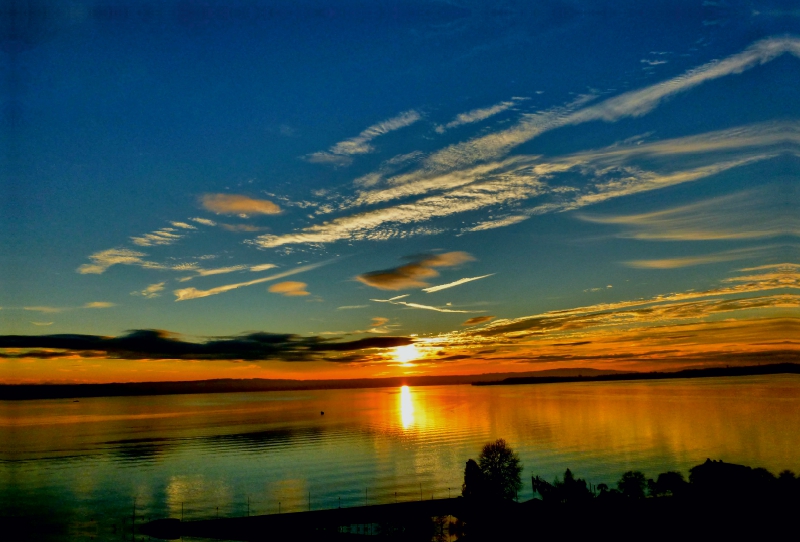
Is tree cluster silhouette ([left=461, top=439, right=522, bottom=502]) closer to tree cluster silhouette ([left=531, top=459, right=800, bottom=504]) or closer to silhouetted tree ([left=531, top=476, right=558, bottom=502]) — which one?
silhouetted tree ([left=531, top=476, right=558, bottom=502])

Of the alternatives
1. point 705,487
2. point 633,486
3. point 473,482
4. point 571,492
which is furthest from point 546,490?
point 705,487

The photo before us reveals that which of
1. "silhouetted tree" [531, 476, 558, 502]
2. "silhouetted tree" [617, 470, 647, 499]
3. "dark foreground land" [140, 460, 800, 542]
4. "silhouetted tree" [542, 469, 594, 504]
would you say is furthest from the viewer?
"silhouetted tree" [617, 470, 647, 499]

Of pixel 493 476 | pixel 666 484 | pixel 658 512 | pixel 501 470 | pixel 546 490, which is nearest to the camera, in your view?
pixel 658 512

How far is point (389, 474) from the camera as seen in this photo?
358ft

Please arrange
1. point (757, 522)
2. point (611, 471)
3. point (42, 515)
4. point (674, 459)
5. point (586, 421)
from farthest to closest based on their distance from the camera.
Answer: point (586, 421) < point (674, 459) < point (611, 471) < point (42, 515) < point (757, 522)

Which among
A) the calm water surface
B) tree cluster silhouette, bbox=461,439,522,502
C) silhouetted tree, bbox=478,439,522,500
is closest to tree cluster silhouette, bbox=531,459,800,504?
silhouetted tree, bbox=478,439,522,500

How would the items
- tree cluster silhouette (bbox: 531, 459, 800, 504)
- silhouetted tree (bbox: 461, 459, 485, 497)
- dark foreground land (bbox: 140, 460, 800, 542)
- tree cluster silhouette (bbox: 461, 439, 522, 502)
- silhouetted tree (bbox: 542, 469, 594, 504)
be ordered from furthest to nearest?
tree cluster silhouette (bbox: 461, 439, 522, 502) → silhouetted tree (bbox: 461, 459, 485, 497) → silhouetted tree (bbox: 542, 469, 594, 504) → tree cluster silhouette (bbox: 531, 459, 800, 504) → dark foreground land (bbox: 140, 460, 800, 542)

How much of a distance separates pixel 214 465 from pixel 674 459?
346 ft

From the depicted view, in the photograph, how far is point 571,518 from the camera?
57438mm

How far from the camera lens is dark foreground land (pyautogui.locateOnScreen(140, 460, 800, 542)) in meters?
54.5

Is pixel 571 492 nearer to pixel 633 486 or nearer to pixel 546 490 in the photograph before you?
pixel 546 490

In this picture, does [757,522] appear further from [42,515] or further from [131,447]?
[131,447]

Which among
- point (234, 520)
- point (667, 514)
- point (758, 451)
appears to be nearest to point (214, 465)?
point (234, 520)

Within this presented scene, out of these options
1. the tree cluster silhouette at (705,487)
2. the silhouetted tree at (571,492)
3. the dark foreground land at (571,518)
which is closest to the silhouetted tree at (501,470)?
the tree cluster silhouette at (705,487)
